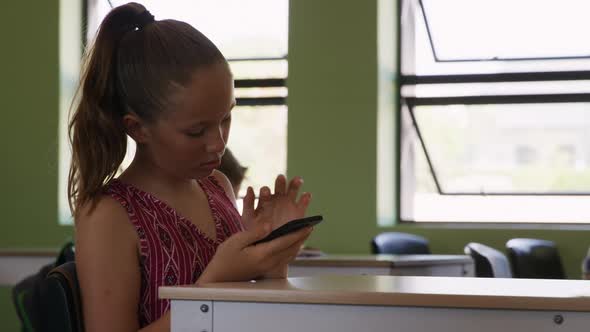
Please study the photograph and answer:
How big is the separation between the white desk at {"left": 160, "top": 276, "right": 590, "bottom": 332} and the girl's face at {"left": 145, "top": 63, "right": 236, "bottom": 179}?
217 millimetres

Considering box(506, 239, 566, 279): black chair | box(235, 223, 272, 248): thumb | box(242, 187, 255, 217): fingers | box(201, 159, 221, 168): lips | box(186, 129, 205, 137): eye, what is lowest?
box(506, 239, 566, 279): black chair

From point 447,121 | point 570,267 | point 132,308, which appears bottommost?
point 570,267

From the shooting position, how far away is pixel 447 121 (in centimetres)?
609

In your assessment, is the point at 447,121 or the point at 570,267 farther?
the point at 447,121

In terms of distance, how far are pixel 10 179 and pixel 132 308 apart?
5.17 metres

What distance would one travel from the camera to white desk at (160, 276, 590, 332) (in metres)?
1.29

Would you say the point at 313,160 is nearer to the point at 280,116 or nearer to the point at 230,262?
the point at 280,116

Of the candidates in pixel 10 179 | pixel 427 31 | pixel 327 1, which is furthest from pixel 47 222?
pixel 427 31

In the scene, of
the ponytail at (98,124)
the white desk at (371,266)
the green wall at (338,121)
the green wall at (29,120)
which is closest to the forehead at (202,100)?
the ponytail at (98,124)

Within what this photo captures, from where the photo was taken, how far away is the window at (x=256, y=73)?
6.29 metres

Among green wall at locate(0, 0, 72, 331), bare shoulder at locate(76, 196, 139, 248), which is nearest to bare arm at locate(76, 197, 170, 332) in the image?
bare shoulder at locate(76, 196, 139, 248)

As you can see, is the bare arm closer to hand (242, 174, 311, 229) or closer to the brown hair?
the brown hair

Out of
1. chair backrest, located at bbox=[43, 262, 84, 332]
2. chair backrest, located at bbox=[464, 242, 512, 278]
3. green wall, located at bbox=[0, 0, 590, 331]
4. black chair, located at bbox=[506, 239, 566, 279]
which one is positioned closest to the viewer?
chair backrest, located at bbox=[43, 262, 84, 332]

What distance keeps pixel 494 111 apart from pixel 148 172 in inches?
181
